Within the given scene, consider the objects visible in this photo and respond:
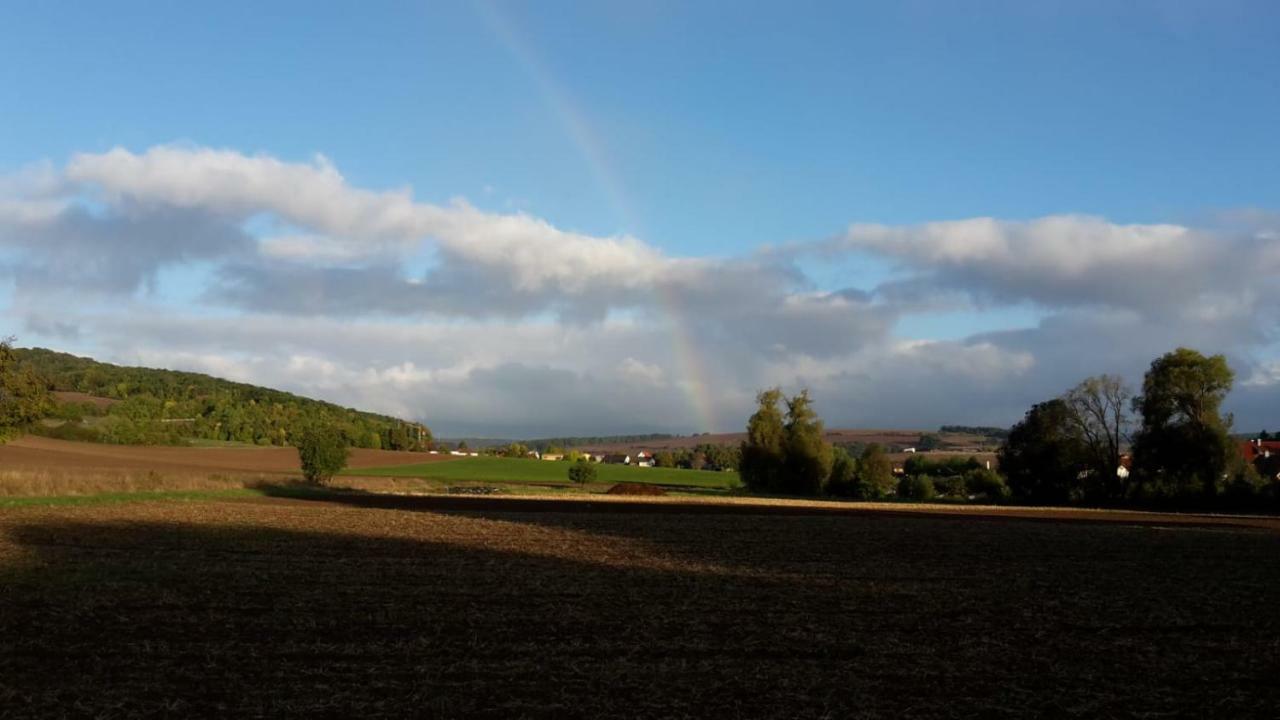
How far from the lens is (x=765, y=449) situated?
298ft

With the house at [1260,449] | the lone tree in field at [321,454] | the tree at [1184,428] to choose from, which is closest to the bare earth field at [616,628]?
the lone tree in field at [321,454]

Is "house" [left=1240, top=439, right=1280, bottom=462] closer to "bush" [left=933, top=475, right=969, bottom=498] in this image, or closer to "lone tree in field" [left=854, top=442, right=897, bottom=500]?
"bush" [left=933, top=475, right=969, bottom=498]

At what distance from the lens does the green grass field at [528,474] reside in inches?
3794

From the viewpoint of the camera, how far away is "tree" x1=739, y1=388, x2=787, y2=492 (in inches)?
3561

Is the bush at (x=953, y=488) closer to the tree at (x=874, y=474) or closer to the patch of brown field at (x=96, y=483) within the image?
the tree at (x=874, y=474)

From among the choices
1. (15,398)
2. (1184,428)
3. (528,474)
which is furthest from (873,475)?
(15,398)

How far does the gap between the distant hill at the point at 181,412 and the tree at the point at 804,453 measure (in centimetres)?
5094

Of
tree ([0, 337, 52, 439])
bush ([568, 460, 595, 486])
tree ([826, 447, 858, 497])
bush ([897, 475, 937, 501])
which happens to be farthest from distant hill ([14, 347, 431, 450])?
bush ([897, 475, 937, 501])

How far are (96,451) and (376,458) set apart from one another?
29.8m

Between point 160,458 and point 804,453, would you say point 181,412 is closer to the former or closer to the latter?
point 160,458

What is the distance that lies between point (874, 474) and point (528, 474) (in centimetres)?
3898

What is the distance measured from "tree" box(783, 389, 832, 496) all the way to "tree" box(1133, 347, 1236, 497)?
26.2m

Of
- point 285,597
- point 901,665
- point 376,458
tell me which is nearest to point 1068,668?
point 901,665

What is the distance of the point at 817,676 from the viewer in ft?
34.7
